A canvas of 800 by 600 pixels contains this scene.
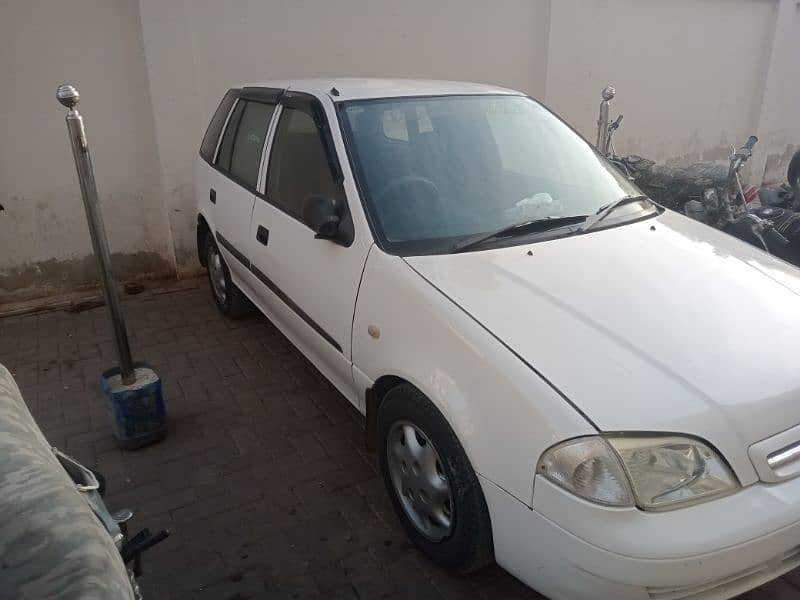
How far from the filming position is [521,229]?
2.76 metres

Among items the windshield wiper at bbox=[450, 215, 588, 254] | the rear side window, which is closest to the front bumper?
the windshield wiper at bbox=[450, 215, 588, 254]

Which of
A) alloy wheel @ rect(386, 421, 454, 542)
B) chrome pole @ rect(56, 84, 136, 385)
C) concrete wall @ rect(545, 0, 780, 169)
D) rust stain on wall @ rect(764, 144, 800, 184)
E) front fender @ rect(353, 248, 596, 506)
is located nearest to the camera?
front fender @ rect(353, 248, 596, 506)

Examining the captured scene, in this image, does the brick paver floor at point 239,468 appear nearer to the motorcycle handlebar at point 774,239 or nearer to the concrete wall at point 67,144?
the concrete wall at point 67,144

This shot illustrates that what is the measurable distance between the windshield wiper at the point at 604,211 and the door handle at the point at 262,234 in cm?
172

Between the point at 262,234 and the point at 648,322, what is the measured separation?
222 cm

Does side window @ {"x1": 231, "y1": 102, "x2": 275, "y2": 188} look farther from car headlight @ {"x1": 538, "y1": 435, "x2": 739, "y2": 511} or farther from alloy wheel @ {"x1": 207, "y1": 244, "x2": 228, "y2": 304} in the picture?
car headlight @ {"x1": 538, "y1": 435, "x2": 739, "y2": 511}

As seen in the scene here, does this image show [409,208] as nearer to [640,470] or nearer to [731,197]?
[640,470]

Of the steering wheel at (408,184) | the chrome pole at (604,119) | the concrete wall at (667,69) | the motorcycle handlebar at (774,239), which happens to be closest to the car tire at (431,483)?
Result: the steering wheel at (408,184)

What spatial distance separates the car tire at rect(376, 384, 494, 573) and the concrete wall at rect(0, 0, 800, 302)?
13.1ft

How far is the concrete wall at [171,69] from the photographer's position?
5.11 meters

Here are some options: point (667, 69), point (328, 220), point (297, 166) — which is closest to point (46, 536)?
point (328, 220)

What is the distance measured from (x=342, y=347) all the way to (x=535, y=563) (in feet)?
4.21

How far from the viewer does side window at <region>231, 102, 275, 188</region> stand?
385cm

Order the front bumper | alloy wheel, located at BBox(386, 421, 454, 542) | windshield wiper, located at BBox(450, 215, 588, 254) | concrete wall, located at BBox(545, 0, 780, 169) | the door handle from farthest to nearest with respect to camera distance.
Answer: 1. concrete wall, located at BBox(545, 0, 780, 169)
2. the door handle
3. windshield wiper, located at BBox(450, 215, 588, 254)
4. alloy wheel, located at BBox(386, 421, 454, 542)
5. the front bumper
